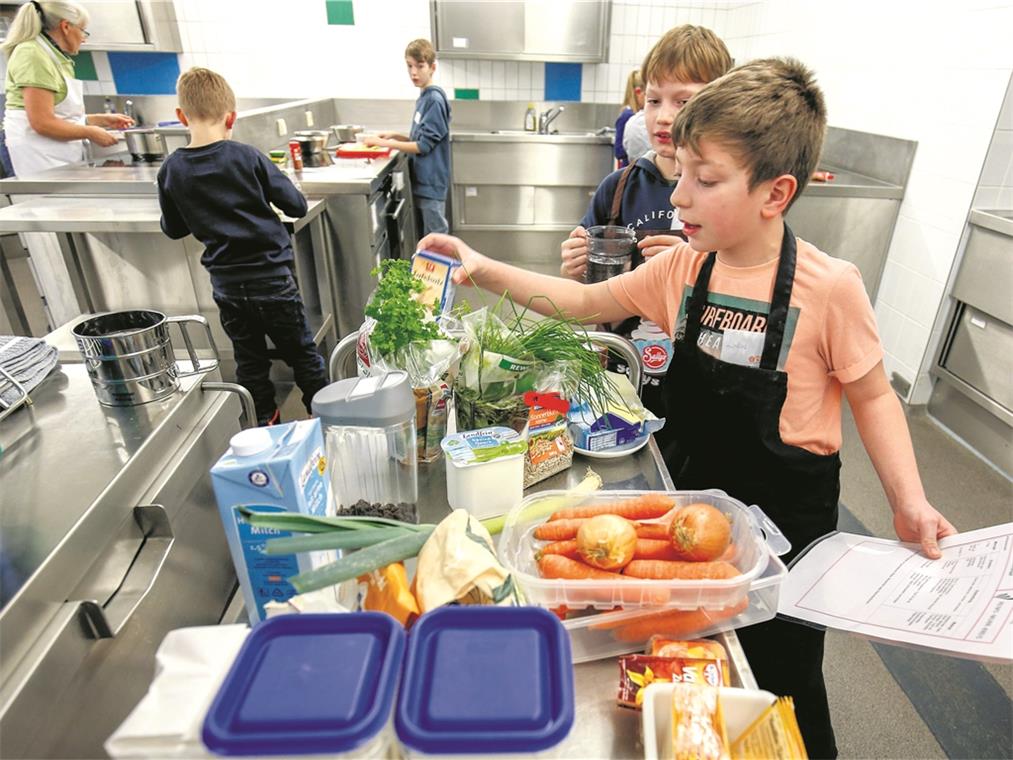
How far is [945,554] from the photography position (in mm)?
861

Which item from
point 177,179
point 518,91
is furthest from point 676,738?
point 518,91

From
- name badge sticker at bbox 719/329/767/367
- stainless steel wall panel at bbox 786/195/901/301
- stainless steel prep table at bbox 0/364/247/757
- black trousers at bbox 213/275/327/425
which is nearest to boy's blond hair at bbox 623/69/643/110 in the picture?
stainless steel wall panel at bbox 786/195/901/301

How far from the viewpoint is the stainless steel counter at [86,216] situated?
2.19 meters

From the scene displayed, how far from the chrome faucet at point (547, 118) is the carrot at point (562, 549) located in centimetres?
463

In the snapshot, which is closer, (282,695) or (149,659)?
(282,695)

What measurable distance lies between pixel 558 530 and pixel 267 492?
0.36m

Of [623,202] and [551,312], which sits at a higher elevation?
[623,202]

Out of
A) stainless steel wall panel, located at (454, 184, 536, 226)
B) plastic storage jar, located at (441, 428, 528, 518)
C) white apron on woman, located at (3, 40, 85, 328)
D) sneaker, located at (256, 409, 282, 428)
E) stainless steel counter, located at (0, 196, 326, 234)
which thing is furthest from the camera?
stainless steel wall panel, located at (454, 184, 536, 226)

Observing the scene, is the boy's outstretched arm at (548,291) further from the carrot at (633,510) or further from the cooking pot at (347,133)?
the cooking pot at (347,133)

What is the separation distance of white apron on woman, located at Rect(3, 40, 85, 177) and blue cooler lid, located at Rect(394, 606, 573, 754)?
3.82 m

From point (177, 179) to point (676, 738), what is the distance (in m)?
2.28

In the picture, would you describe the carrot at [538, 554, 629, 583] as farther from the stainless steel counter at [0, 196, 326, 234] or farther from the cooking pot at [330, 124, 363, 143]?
the cooking pot at [330, 124, 363, 143]

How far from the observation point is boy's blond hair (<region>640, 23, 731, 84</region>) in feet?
4.38

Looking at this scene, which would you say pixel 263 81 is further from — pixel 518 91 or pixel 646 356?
pixel 646 356
